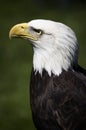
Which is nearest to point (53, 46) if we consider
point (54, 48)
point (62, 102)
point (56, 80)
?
point (54, 48)

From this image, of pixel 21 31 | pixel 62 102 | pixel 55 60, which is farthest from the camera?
pixel 21 31

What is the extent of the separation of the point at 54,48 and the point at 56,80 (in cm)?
27

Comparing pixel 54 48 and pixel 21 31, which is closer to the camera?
pixel 54 48

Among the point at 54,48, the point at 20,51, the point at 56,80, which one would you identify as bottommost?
the point at 20,51

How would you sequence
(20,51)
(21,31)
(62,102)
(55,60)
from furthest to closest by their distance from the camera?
(20,51) → (21,31) → (55,60) → (62,102)

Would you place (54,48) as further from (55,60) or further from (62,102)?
(62,102)

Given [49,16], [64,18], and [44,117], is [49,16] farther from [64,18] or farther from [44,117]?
[44,117]

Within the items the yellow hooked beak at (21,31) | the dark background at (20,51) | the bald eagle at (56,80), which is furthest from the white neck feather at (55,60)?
the dark background at (20,51)

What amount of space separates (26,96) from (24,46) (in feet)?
6.78

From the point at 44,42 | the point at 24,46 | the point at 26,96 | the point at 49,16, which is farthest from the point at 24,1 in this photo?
the point at 44,42

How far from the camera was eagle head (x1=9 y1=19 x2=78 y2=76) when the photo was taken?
251 inches

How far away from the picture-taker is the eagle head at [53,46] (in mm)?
6363

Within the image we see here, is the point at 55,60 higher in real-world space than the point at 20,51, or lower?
higher

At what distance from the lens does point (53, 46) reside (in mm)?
6406
